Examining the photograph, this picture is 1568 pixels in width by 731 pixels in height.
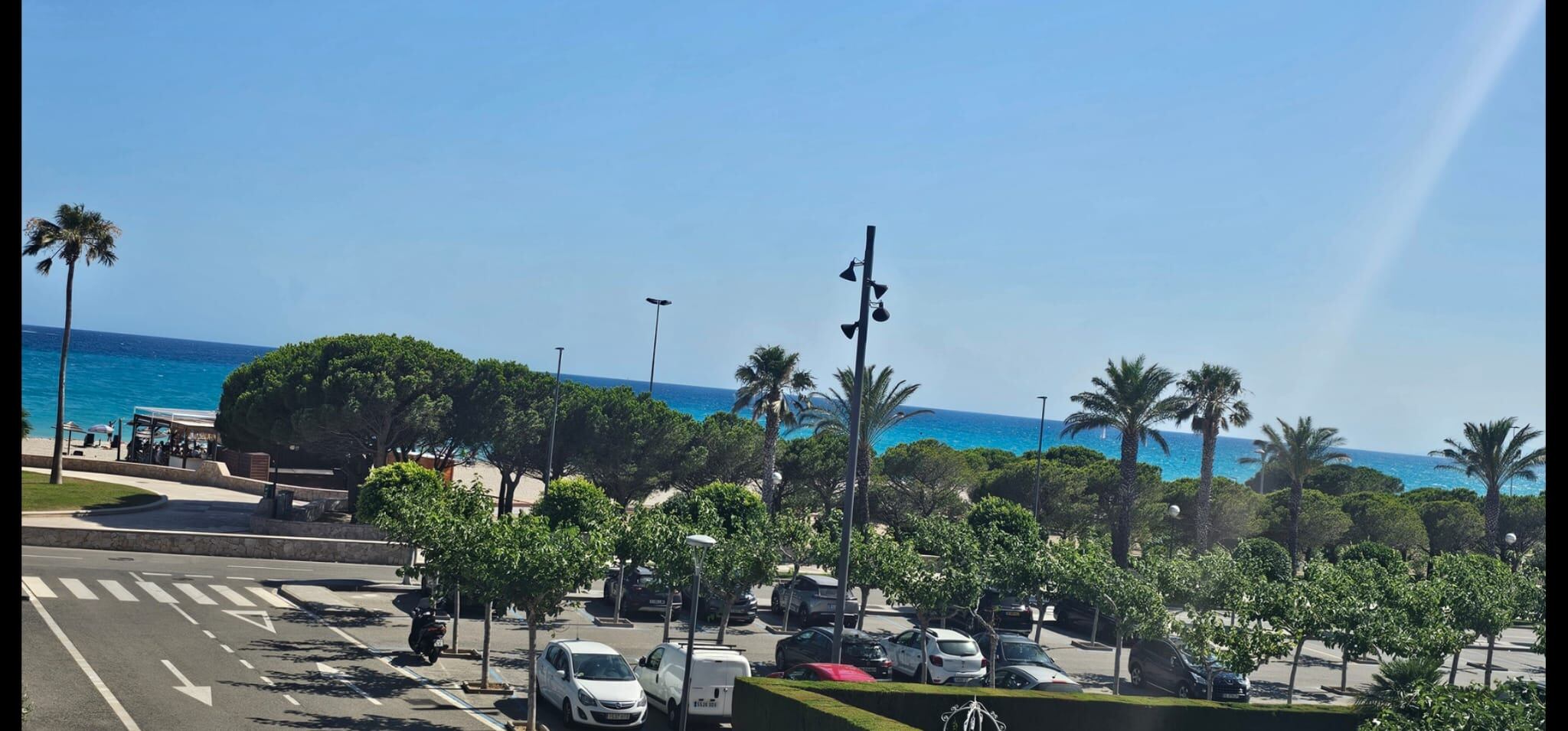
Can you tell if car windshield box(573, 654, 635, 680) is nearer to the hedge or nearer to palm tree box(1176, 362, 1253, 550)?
the hedge

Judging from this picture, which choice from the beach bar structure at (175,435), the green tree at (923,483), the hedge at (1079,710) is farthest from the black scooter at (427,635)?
the beach bar structure at (175,435)

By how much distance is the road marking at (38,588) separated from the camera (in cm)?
3033

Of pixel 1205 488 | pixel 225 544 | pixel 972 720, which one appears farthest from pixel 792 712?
pixel 1205 488

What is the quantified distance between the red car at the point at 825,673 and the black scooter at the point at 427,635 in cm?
886

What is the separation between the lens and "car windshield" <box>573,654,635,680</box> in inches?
871

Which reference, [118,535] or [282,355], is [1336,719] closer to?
[118,535]

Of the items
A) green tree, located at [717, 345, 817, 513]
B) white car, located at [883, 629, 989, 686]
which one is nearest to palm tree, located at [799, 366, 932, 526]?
green tree, located at [717, 345, 817, 513]

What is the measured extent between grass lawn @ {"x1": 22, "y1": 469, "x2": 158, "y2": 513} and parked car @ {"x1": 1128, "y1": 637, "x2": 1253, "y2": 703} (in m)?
40.0

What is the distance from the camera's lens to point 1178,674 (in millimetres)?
29516

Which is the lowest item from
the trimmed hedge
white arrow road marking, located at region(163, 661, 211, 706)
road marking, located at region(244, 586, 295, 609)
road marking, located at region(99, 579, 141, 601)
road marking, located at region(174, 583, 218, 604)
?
road marking, located at region(244, 586, 295, 609)

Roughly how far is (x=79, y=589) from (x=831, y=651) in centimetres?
2118

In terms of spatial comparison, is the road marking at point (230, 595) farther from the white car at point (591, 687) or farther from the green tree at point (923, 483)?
the green tree at point (923, 483)

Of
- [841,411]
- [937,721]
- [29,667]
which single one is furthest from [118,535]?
[937,721]

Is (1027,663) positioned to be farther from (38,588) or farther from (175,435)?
(175,435)
